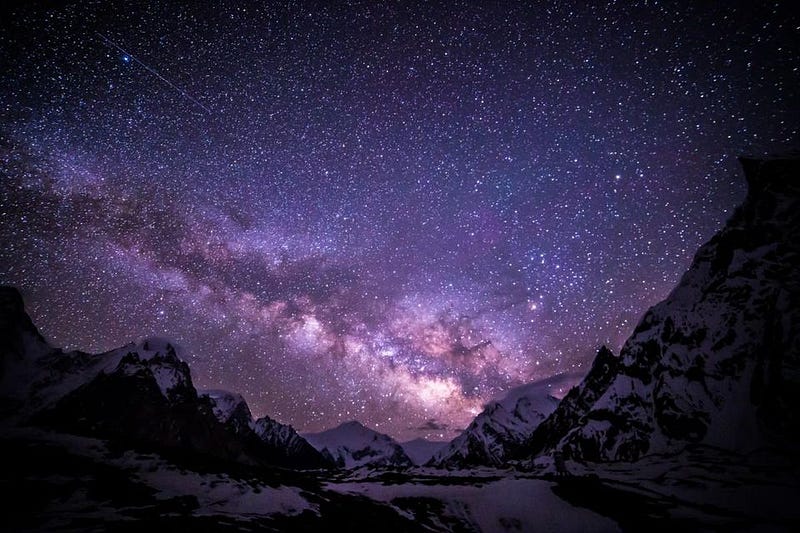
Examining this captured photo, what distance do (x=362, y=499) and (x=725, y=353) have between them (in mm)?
105833

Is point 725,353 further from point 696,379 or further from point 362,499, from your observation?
point 362,499

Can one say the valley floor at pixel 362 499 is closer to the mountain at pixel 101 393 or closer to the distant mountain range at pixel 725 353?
the distant mountain range at pixel 725 353

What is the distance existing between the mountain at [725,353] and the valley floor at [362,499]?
1703cm

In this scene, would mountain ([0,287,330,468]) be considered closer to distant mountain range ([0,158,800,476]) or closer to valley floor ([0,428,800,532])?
distant mountain range ([0,158,800,476])

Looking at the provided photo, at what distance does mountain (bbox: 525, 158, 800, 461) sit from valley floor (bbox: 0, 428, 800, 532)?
17.0 meters

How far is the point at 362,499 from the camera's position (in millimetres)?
53969

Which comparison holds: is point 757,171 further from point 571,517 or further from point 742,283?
point 571,517

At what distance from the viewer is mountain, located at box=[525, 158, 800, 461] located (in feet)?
273

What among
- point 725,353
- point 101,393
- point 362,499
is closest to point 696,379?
point 725,353

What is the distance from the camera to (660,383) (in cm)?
10944

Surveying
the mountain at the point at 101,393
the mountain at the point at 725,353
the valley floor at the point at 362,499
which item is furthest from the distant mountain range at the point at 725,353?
the mountain at the point at 101,393

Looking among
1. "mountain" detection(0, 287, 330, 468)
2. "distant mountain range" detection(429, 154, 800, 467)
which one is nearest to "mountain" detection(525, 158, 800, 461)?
"distant mountain range" detection(429, 154, 800, 467)

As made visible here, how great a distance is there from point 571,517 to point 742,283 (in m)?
101

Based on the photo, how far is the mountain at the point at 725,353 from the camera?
83.2 metres
